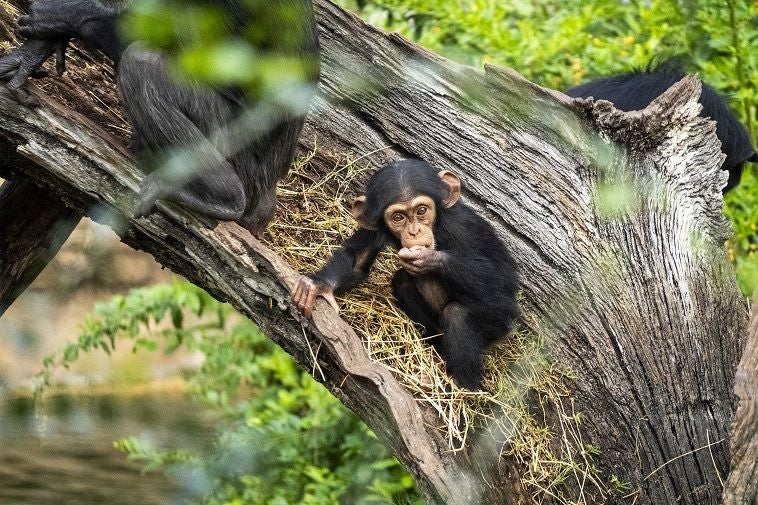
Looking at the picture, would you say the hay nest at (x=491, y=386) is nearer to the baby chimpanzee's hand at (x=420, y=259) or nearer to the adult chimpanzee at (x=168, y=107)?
the baby chimpanzee's hand at (x=420, y=259)

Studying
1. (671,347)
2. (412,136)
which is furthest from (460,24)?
(671,347)

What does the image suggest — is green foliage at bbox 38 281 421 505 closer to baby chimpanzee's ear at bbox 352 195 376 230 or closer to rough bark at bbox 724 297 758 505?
baby chimpanzee's ear at bbox 352 195 376 230

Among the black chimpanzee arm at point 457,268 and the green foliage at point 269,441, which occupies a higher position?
the black chimpanzee arm at point 457,268

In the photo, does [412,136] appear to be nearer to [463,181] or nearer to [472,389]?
[463,181]

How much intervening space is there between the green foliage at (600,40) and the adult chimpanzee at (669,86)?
0.15 metres

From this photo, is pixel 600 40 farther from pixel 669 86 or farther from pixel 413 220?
pixel 413 220

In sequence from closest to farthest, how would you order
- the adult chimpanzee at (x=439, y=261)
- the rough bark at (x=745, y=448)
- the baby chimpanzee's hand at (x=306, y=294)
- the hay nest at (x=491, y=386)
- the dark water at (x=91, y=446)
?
the rough bark at (x=745, y=448)
the baby chimpanzee's hand at (x=306, y=294)
the hay nest at (x=491, y=386)
the adult chimpanzee at (x=439, y=261)
the dark water at (x=91, y=446)

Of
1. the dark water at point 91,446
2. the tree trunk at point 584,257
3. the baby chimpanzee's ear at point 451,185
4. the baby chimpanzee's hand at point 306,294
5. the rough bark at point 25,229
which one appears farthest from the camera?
the dark water at point 91,446

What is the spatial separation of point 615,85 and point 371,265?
2482 millimetres

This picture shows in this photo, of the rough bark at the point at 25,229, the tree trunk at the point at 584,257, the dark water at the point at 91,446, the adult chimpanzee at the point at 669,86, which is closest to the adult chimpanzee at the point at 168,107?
the tree trunk at the point at 584,257

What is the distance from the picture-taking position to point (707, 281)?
4.72m

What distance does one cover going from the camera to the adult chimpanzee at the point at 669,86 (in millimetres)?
6199

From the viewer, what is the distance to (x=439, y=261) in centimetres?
446

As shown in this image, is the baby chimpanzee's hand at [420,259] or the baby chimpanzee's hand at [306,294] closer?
the baby chimpanzee's hand at [306,294]
